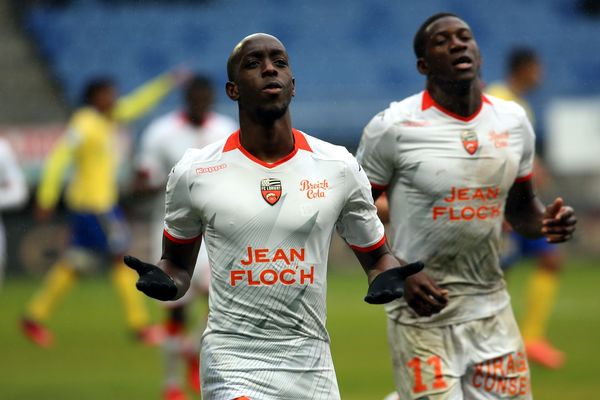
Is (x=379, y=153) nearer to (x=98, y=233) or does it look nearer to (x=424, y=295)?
(x=424, y=295)

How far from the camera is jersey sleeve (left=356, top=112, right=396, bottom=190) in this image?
5812 millimetres

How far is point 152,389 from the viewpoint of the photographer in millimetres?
10070

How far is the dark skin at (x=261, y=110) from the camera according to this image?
473 cm

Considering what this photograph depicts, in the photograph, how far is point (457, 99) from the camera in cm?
583

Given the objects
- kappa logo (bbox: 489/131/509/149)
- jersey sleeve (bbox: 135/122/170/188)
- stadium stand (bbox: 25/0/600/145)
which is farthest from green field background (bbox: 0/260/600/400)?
stadium stand (bbox: 25/0/600/145)

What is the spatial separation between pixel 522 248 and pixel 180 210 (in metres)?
6.93

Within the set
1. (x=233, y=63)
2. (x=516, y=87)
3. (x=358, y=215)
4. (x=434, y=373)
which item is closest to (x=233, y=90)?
(x=233, y=63)

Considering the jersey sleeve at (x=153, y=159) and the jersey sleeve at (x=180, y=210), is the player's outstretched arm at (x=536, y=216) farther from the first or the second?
the jersey sleeve at (x=153, y=159)

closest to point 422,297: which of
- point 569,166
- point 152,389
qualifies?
point 152,389

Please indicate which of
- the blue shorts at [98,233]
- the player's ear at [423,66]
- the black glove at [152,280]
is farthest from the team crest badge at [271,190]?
the blue shorts at [98,233]

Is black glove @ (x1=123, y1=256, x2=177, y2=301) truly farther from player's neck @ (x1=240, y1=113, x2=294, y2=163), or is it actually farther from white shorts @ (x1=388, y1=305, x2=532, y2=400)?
white shorts @ (x1=388, y1=305, x2=532, y2=400)

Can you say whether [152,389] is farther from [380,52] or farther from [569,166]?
[380,52]

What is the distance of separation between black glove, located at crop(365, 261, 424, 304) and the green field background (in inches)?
187

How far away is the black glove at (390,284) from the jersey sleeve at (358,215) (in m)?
0.26
